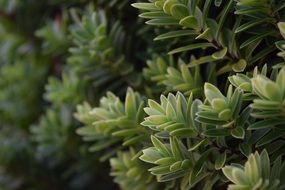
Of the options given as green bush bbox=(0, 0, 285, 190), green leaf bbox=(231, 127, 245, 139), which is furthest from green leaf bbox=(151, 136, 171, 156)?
green leaf bbox=(231, 127, 245, 139)

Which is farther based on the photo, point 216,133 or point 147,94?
point 147,94

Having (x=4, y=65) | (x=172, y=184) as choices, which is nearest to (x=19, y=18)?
(x=4, y=65)

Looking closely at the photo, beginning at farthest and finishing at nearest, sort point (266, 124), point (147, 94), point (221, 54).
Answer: point (147, 94) → point (221, 54) → point (266, 124)

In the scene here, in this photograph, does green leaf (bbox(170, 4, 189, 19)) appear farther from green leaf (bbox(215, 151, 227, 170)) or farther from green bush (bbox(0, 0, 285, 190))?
green leaf (bbox(215, 151, 227, 170))

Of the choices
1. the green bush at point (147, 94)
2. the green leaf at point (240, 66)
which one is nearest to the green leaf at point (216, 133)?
the green bush at point (147, 94)

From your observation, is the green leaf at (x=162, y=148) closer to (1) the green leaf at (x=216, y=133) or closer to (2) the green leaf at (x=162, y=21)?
(1) the green leaf at (x=216, y=133)

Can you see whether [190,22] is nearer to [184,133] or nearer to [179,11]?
[179,11]

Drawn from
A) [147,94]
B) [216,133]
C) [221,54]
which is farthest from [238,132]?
Answer: [147,94]

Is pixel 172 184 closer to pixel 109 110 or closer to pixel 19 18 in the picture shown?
pixel 109 110

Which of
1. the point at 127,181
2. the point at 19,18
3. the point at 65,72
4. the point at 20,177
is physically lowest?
the point at 20,177
